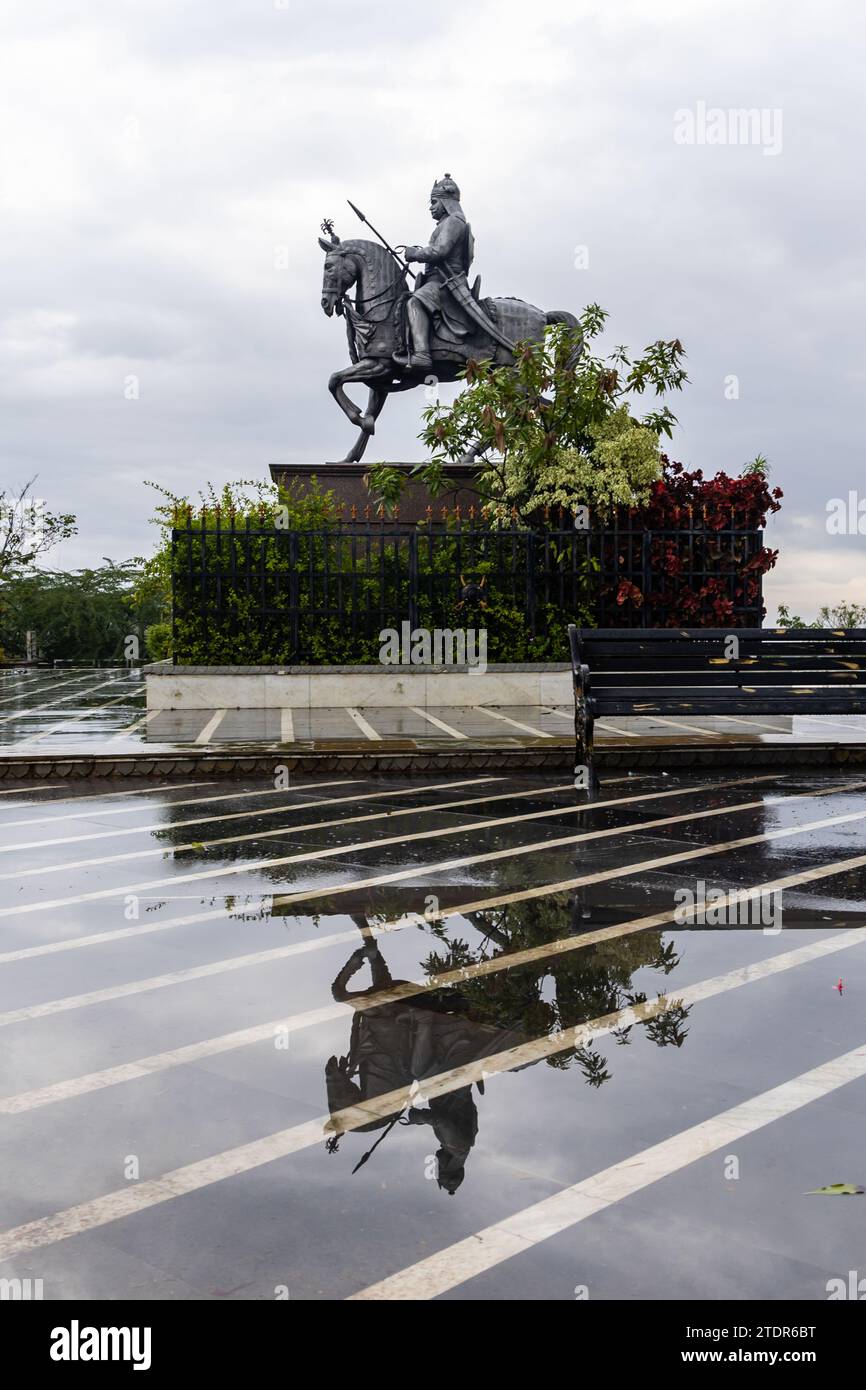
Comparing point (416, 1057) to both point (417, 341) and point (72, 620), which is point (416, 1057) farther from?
point (72, 620)

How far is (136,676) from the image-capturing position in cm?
2925

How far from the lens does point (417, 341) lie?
21.9 metres

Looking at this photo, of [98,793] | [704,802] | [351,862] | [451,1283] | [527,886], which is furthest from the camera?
[98,793]

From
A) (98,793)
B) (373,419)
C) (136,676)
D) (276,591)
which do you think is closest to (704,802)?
(98,793)

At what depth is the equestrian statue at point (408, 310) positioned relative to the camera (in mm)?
21875

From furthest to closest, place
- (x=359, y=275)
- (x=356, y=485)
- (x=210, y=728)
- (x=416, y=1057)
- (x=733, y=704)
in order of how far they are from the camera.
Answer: (x=359, y=275)
(x=356, y=485)
(x=210, y=728)
(x=733, y=704)
(x=416, y=1057)

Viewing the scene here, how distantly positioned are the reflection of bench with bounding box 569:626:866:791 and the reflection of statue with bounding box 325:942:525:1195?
19.7 ft

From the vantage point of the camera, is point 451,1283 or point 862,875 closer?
point 451,1283

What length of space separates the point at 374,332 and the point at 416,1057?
1965 cm

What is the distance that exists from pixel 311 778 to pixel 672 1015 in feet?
22.5

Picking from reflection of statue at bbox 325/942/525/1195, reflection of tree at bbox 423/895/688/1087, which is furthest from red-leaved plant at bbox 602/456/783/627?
reflection of statue at bbox 325/942/525/1195

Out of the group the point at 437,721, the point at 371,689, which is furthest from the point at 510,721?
the point at 371,689

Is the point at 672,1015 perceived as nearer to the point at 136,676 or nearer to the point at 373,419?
the point at 373,419

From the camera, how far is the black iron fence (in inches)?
680
